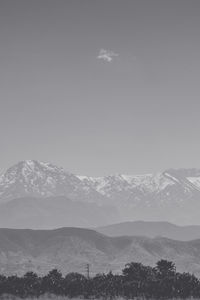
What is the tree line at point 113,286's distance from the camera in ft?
187

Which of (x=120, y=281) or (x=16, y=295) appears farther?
(x=120, y=281)

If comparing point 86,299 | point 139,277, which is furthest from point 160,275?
point 86,299

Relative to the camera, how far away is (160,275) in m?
60.7

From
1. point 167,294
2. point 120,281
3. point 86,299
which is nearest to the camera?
point 86,299

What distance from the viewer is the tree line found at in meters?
56.9

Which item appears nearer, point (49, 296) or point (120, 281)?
point (49, 296)

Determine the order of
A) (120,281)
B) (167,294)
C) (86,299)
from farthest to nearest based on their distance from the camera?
(120,281) → (167,294) → (86,299)

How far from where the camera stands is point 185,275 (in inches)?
2409

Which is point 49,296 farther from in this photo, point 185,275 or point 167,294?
Result: point 185,275

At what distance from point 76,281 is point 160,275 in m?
9.25

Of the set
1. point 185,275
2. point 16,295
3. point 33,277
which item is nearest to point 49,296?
point 16,295

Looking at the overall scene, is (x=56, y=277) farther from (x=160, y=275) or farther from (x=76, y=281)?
(x=160, y=275)

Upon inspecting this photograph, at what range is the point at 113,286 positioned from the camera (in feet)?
195

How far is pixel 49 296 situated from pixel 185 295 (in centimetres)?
1434
